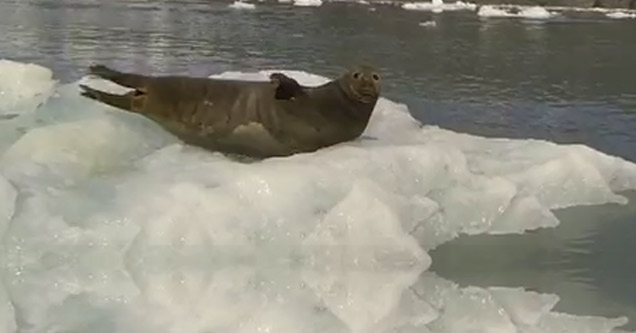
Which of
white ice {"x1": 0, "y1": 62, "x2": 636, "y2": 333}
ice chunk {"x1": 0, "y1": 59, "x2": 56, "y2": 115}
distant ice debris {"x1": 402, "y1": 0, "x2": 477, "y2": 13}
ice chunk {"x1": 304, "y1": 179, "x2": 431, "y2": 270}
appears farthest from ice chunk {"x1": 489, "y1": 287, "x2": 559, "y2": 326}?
distant ice debris {"x1": 402, "y1": 0, "x2": 477, "y2": 13}

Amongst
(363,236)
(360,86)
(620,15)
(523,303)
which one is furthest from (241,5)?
(523,303)

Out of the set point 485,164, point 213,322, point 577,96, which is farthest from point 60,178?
point 577,96

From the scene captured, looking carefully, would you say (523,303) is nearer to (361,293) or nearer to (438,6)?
(361,293)

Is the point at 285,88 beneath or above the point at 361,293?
above

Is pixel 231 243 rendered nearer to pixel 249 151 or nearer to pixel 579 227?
pixel 249 151

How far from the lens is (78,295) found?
80.5 inches

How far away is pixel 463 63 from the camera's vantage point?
23.2 ft

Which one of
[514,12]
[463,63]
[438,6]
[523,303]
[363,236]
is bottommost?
[438,6]

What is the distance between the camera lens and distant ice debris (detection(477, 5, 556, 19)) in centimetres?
1261

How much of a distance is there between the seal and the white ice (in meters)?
0.05

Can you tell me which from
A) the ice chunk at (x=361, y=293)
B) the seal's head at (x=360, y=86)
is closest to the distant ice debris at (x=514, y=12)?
the seal's head at (x=360, y=86)

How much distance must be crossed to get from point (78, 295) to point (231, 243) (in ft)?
1.21

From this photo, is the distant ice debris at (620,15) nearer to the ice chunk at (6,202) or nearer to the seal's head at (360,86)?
the seal's head at (360,86)

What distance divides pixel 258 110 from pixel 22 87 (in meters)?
1.26
